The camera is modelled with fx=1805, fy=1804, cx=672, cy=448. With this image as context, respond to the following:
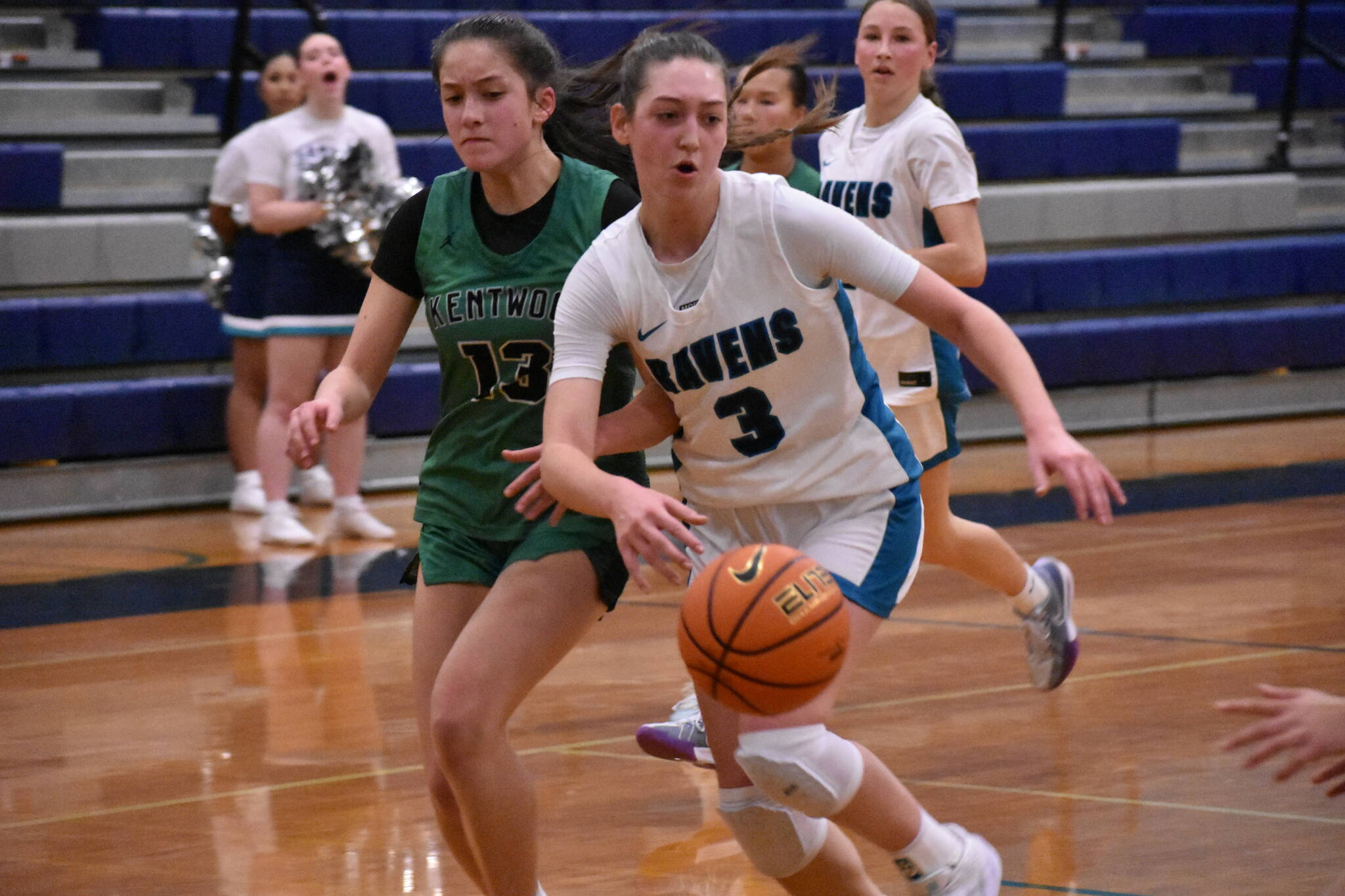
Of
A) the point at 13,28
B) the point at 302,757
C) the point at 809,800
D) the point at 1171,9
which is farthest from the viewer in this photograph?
the point at 1171,9

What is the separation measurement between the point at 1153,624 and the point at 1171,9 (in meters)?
8.11

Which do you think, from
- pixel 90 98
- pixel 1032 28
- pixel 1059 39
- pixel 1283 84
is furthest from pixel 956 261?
pixel 1283 84

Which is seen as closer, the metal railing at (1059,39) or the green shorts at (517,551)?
the green shorts at (517,551)

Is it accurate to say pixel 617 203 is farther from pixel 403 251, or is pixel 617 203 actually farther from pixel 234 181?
pixel 234 181

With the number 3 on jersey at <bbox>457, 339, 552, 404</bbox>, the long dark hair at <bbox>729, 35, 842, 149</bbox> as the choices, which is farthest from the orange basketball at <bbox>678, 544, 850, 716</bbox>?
the long dark hair at <bbox>729, 35, 842, 149</bbox>

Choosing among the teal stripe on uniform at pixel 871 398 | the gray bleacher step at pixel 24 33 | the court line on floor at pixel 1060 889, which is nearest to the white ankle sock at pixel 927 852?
the court line on floor at pixel 1060 889

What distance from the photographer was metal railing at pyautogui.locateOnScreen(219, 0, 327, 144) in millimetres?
8492

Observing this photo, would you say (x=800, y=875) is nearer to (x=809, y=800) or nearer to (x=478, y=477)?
(x=809, y=800)

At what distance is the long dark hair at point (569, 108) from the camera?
3145 millimetres

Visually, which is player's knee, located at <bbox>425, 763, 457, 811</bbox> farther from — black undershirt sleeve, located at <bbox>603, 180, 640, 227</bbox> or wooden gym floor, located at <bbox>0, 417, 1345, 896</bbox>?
black undershirt sleeve, located at <bbox>603, 180, 640, 227</bbox>

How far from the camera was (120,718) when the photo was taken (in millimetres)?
4727

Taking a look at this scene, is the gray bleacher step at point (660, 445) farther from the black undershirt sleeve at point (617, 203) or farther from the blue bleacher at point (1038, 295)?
the black undershirt sleeve at point (617, 203)

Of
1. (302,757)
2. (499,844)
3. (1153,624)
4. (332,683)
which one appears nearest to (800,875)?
(499,844)

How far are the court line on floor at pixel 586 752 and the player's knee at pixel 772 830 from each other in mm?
1154
